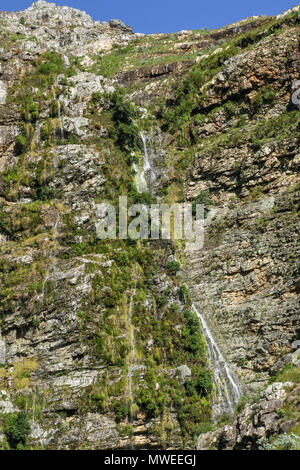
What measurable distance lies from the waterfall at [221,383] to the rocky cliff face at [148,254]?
16.0 inches

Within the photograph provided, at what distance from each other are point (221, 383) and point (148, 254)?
1269 centimetres

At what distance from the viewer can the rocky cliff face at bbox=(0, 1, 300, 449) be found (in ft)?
108

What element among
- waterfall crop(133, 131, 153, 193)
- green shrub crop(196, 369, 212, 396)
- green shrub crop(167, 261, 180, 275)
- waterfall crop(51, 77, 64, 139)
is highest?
waterfall crop(51, 77, 64, 139)

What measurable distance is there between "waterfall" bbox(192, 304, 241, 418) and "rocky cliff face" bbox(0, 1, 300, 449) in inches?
16.0

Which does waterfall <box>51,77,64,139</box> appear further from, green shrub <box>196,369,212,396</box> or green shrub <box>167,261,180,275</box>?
green shrub <box>196,369,212,396</box>

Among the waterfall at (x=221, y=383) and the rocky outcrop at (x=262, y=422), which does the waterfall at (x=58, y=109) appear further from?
the rocky outcrop at (x=262, y=422)

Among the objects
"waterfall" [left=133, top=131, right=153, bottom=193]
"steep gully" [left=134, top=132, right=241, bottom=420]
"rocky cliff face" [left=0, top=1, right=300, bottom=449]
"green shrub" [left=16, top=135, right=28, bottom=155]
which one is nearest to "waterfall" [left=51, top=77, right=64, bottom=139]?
"rocky cliff face" [left=0, top=1, right=300, bottom=449]

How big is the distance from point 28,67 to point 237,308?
120 feet

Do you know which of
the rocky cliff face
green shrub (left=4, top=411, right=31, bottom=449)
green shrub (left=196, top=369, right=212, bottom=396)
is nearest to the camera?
green shrub (left=4, top=411, right=31, bottom=449)

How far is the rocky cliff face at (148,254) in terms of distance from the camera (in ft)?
108

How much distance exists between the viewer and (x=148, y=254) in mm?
41438

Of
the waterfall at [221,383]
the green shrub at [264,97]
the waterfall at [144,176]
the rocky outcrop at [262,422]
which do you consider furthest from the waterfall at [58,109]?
the rocky outcrop at [262,422]

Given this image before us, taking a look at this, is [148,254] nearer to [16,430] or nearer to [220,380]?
[220,380]

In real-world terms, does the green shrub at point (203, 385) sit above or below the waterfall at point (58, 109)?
below
